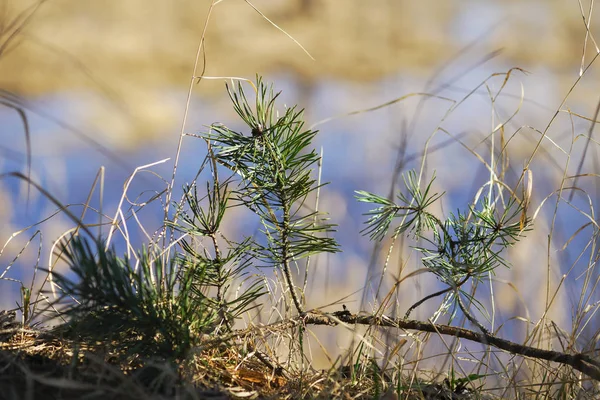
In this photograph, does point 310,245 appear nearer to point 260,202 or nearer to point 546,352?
Result: point 260,202

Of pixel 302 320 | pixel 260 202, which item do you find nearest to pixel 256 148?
pixel 260 202

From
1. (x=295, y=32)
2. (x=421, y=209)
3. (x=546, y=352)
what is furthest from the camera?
(x=295, y=32)

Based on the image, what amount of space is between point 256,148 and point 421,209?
0.20 meters

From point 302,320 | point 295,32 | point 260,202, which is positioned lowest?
point 302,320

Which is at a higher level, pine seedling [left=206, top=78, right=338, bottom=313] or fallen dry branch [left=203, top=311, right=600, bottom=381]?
pine seedling [left=206, top=78, right=338, bottom=313]

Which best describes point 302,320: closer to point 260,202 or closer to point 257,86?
point 260,202

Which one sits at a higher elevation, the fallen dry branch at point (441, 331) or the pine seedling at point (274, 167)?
the pine seedling at point (274, 167)

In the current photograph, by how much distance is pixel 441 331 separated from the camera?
0.59m

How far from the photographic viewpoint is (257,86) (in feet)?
1.87

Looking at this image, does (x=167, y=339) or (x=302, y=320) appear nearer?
(x=167, y=339)

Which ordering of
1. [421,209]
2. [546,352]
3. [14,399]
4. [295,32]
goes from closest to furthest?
[14,399], [546,352], [421,209], [295,32]

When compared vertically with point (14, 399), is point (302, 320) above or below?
above

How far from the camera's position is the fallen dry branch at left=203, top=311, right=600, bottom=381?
1.71ft

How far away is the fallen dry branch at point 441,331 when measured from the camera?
52 centimetres
